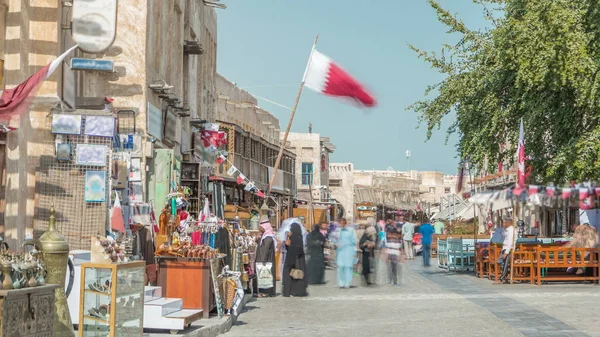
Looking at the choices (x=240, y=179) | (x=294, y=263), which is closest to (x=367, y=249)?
(x=294, y=263)

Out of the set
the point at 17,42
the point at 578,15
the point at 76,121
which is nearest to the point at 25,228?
the point at 76,121

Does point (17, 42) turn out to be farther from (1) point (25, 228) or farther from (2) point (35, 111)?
(1) point (25, 228)

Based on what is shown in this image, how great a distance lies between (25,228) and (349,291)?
9.39 metres

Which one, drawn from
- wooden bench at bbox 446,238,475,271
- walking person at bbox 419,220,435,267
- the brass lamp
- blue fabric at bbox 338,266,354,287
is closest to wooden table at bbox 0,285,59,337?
the brass lamp

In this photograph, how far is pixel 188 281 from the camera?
1616 cm

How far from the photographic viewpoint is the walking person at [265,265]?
74.2ft

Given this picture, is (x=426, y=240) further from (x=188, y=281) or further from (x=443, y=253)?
(x=188, y=281)

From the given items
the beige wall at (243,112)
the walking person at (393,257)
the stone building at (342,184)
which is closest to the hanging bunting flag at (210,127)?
the beige wall at (243,112)

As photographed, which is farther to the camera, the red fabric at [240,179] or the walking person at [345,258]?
the red fabric at [240,179]

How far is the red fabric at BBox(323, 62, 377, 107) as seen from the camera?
23844 mm

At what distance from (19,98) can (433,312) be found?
8213 mm

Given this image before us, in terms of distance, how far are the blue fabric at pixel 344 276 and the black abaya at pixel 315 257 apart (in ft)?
4.45

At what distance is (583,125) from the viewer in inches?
1059

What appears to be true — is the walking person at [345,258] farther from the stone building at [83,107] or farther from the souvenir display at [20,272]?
the souvenir display at [20,272]
